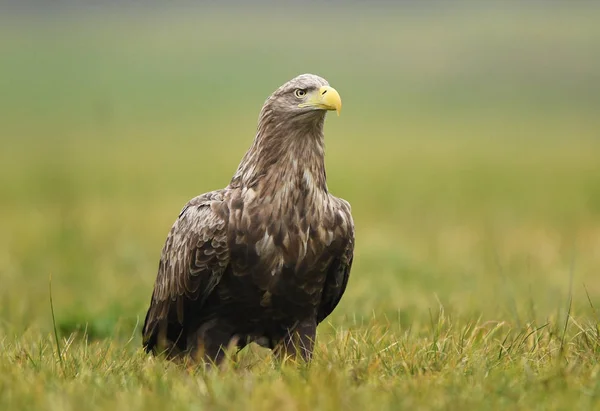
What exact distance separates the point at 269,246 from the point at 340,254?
0.44 meters

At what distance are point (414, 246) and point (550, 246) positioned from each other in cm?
159

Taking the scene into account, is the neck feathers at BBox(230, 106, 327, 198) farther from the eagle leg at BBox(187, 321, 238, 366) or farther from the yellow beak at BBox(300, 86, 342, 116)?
the eagle leg at BBox(187, 321, 238, 366)

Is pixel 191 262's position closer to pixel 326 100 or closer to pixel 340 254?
pixel 340 254

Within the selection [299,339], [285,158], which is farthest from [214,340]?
[285,158]

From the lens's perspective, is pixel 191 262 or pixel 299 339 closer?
pixel 191 262

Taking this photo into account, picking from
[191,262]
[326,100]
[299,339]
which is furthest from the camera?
[299,339]

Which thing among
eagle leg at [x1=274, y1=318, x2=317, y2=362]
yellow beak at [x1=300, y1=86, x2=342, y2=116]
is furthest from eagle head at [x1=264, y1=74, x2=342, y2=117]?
eagle leg at [x1=274, y1=318, x2=317, y2=362]

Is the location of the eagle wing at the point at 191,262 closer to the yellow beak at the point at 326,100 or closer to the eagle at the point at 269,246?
the eagle at the point at 269,246

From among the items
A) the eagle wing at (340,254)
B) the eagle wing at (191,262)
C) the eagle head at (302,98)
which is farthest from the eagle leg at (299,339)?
the eagle head at (302,98)

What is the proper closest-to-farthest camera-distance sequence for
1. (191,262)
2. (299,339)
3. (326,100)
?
(326,100) → (191,262) → (299,339)

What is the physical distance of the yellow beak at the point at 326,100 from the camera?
19.5 ft

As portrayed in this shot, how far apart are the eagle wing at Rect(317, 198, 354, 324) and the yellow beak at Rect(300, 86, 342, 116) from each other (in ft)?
1.87

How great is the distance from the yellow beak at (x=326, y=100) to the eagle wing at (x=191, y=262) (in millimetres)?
723

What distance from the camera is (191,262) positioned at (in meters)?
6.12
